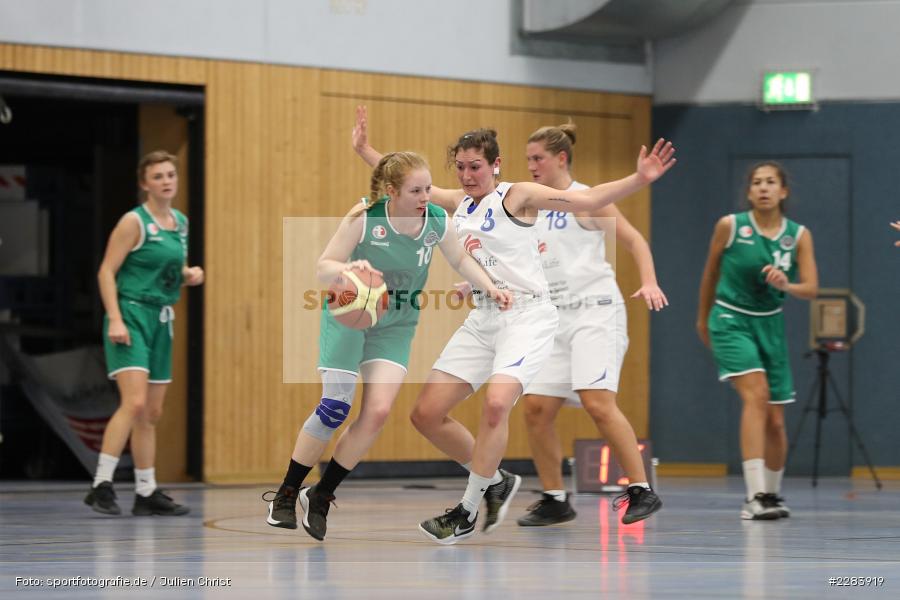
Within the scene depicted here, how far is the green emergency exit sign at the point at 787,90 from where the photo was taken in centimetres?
1284

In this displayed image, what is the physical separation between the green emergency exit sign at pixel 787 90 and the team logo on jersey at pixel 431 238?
284 inches

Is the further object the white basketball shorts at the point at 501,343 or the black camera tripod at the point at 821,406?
the black camera tripod at the point at 821,406

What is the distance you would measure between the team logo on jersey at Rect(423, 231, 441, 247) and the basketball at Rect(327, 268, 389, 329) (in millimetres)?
395

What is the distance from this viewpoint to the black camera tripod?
11.9 metres

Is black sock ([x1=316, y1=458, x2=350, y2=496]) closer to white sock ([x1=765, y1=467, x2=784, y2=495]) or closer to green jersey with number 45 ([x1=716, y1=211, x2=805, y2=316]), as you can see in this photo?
green jersey with number 45 ([x1=716, y1=211, x2=805, y2=316])

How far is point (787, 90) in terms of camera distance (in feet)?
42.3

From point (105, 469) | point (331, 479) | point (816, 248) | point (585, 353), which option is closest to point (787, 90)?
point (816, 248)

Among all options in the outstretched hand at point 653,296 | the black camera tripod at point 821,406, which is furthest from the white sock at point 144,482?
the black camera tripod at point 821,406

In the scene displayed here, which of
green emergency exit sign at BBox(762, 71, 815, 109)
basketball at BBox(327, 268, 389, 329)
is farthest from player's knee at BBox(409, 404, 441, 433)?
green emergency exit sign at BBox(762, 71, 815, 109)

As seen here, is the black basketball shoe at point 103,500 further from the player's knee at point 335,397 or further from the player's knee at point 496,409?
the player's knee at point 496,409

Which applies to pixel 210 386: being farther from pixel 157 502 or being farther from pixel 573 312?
pixel 573 312

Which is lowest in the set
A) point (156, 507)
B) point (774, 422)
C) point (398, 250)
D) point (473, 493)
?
point (156, 507)

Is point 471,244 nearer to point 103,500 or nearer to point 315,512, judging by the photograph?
point 315,512

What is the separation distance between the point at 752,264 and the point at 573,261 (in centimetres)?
120
